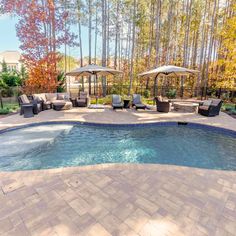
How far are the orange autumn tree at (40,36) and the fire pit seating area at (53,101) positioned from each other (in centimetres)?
175

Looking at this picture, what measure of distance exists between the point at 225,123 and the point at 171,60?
12229mm

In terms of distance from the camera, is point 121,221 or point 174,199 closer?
point 121,221

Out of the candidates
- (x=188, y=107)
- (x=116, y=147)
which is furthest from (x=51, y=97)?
(x=188, y=107)

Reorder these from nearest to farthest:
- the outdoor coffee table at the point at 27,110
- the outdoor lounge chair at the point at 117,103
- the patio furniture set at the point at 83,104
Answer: the outdoor coffee table at the point at 27,110
the patio furniture set at the point at 83,104
the outdoor lounge chair at the point at 117,103

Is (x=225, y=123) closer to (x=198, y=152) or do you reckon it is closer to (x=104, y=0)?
(x=198, y=152)

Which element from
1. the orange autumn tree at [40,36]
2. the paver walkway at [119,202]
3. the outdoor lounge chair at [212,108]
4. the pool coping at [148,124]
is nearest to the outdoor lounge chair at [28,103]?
the pool coping at [148,124]

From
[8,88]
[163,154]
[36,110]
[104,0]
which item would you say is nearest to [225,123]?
[163,154]

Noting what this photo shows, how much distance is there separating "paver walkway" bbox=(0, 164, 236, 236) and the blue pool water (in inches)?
37.1

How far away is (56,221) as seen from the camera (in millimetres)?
1941

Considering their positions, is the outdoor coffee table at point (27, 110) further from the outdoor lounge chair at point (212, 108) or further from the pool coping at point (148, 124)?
the outdoor lounge chair at point (212, 108)

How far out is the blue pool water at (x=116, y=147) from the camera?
403 cm

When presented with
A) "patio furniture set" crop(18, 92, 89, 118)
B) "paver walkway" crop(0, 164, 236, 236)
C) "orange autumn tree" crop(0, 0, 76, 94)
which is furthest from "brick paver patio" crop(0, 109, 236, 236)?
"orange autumn tree" crop(0, 0, 76, 94)

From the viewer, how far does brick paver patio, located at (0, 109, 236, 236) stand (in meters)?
1.87

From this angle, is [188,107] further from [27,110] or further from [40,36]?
[40,36]
